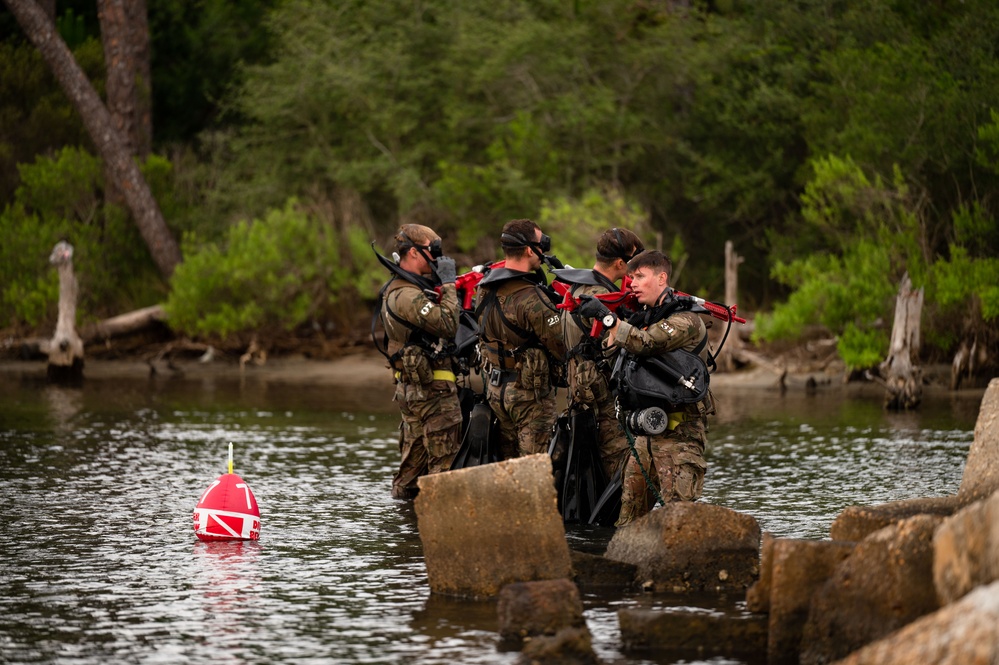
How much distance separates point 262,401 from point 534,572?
551 inches

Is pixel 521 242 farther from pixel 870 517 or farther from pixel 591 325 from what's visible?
pixel 870 517

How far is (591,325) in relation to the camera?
34.6ft

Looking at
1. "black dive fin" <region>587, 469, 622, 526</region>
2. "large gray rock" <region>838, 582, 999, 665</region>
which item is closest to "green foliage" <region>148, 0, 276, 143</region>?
"black dive fin" <region>587, 469, 622, 526</region>

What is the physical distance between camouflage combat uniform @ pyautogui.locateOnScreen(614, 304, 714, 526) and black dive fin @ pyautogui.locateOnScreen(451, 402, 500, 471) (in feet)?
6.70

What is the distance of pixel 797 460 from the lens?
15523 mm

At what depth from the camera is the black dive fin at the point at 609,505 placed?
36.0ft

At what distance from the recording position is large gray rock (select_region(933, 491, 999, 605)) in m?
6.43

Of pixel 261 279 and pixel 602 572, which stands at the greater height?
pixel 261 279

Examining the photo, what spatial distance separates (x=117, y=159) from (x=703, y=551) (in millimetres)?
24316

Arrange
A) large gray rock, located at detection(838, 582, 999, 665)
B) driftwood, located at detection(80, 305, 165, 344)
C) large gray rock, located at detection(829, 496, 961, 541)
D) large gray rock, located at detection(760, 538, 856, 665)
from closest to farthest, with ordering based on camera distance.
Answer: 1. large gray rock, located at detection(838, 582, 999, 665)
2. large gray rock, located at detection(760, 538, 856, 665)
3. large gray rock, located at detection(829, 496, 961, 541)
4. driftwood, located at detection(80, 305, 165, 344)

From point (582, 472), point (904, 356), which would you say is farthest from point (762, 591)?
point (904, 356)

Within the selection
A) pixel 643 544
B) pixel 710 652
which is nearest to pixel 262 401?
pixel 643 544

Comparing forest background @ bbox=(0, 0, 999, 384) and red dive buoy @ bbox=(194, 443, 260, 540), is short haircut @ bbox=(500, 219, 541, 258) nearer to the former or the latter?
red dive buoy @ bbox=(194, 443, 260, 540)

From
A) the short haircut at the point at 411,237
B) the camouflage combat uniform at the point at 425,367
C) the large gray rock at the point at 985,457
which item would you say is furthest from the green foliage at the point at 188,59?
the large gray rock at the point at 985,457
